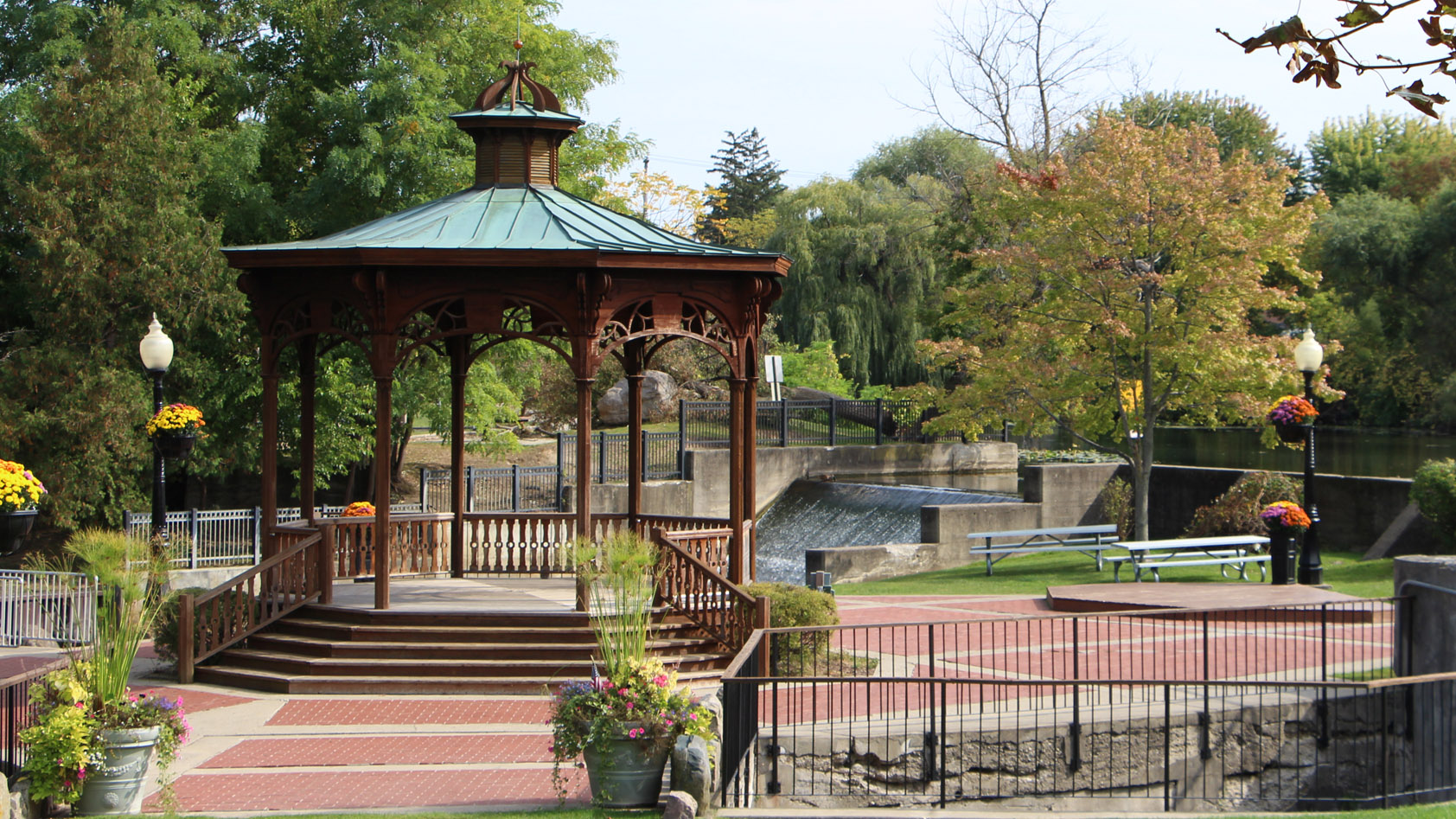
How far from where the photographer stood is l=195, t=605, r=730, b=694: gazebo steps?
43.6ft

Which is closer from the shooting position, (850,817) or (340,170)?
(850,817)

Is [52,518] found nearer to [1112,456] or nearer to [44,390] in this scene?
[44,390]

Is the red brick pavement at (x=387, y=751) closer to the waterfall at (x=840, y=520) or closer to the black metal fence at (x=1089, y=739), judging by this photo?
the black metal fence at (x=1089, y=739)

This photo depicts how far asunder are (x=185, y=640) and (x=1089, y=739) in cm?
876

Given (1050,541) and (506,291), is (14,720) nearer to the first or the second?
(506,291)

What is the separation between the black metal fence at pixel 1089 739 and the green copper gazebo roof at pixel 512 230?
14.7ft

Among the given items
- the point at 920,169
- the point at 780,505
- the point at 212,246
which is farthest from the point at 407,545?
the point at 920,169

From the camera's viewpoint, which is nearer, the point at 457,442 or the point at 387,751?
the point at 387,751

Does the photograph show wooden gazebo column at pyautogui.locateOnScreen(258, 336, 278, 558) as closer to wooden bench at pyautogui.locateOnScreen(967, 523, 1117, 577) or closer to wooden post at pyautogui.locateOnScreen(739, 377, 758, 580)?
wooden post at pyautogui.locateOnScreen(739, 377, 758, 580)

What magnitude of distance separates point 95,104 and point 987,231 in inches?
807

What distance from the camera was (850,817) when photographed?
8.98m

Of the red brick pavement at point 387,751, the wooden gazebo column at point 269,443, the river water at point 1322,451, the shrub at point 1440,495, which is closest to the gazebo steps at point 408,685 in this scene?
the red brick pavement at point 387,751

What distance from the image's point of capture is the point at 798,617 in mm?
13852

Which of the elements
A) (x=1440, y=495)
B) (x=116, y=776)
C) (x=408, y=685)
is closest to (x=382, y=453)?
(x=408, y=685)
